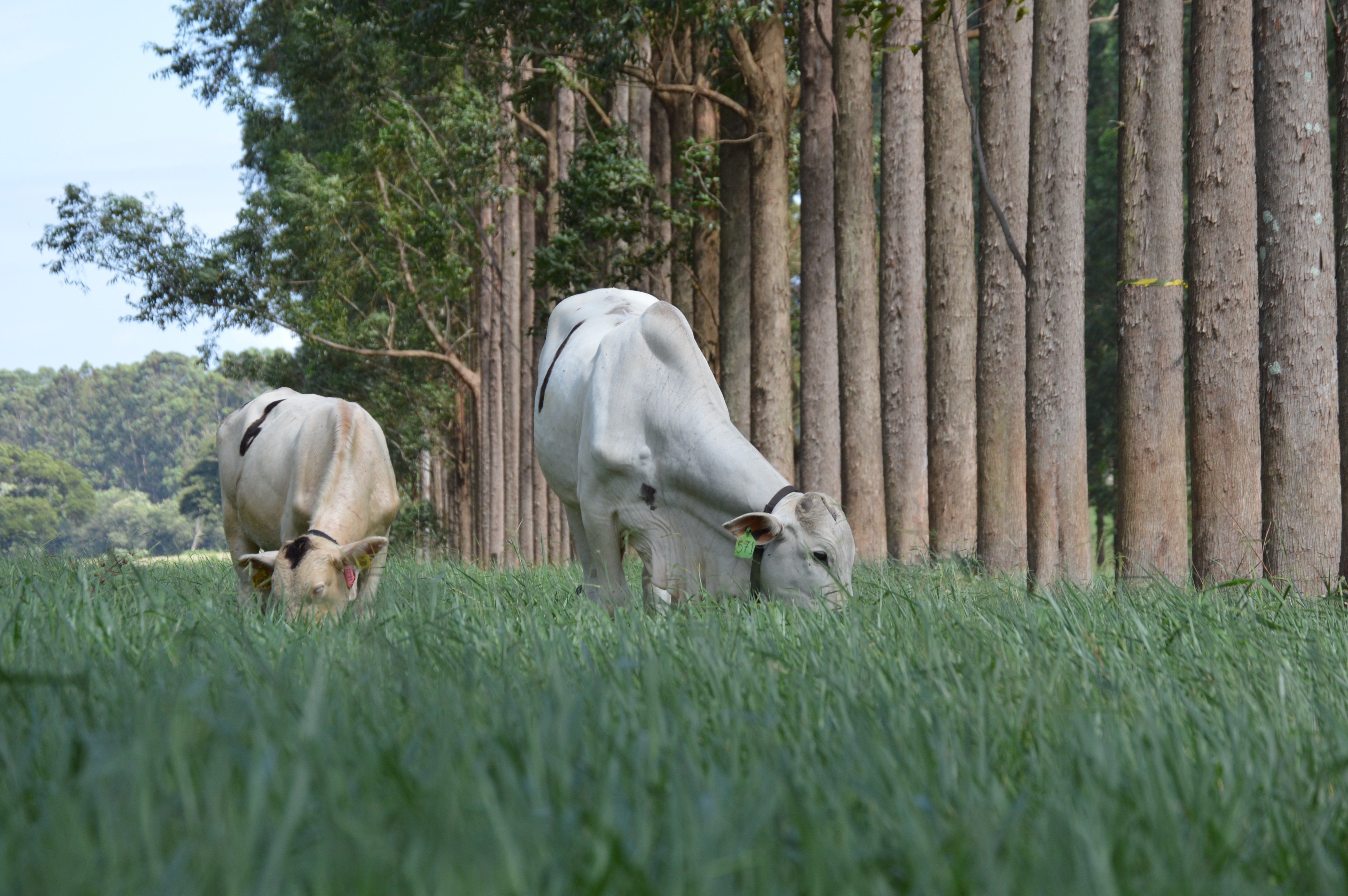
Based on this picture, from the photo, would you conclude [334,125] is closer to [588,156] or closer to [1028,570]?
[588,156]

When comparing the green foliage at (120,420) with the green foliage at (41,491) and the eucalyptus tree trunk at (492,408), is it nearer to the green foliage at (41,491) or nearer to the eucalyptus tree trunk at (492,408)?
the green foliage at (41,491)

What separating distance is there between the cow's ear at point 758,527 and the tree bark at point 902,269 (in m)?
5.29

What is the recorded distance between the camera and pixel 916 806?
6.33 feet

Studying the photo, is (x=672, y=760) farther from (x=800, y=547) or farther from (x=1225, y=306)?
(x=1225, y=306)

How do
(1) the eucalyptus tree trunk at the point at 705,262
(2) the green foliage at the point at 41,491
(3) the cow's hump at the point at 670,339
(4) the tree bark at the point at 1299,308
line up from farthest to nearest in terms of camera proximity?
(2) the green foliage at the point at 41,491, (1) the eucalyptus tree trunk at the point at 705,262, (3) the cow's hump at the point at 670,339, (4) the tree bark at the point at 1299,308

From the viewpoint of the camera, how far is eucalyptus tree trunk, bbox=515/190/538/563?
1959 cm

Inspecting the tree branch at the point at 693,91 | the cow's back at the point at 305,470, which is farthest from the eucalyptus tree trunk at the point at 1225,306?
the tree branch at the point at 693,91

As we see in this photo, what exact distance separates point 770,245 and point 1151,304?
5.44 m

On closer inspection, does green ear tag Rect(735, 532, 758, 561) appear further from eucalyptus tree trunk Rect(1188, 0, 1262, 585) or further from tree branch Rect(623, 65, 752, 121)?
tree branch Rect(623, 65, 752, 121)

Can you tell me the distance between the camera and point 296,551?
5828mm

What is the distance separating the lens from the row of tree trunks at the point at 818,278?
10.9 metres

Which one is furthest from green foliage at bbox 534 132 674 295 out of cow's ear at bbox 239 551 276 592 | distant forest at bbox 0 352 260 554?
distant forest at bbox 0 352 260 554

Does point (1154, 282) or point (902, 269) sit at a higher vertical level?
point (902, 269)

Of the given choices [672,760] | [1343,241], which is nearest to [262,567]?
[672,760]
